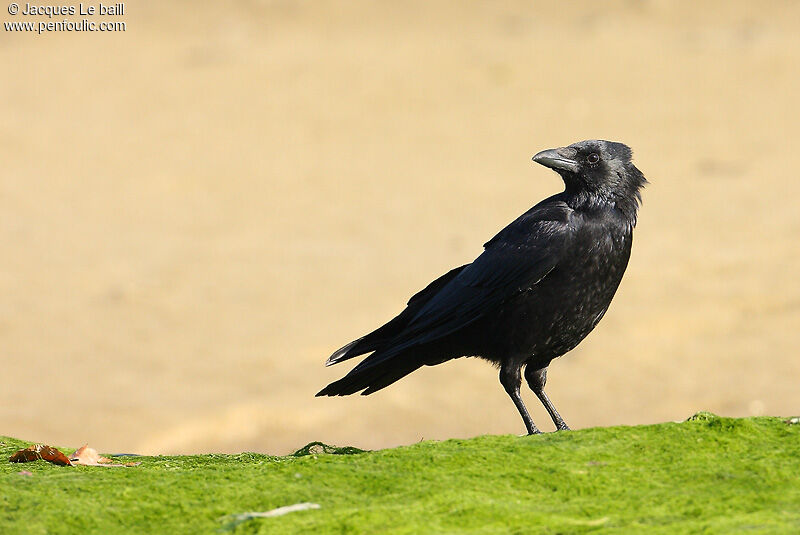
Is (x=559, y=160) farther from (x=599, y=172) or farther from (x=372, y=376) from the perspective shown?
(x=372, y=376)

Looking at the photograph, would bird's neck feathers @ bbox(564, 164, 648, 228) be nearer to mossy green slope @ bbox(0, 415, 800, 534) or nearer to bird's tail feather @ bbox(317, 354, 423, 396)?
bird's tail feather @ bbox(317, 354, 423, 396)

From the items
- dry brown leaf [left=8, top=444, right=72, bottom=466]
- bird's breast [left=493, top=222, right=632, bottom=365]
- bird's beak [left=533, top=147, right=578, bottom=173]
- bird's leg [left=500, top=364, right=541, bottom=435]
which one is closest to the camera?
dry brown leaf [left=8, top=444, right=72, bottom=466]

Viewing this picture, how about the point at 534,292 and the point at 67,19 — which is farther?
the point at 67,19

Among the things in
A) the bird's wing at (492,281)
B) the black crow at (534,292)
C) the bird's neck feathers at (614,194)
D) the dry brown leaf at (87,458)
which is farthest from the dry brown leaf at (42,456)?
the bird's neck feathers at (614,194)

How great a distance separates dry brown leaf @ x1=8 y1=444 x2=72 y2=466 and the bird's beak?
8.49 ft

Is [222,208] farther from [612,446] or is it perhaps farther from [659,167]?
[612,446]

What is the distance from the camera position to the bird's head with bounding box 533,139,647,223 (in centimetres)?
566

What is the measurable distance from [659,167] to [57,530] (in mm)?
15459

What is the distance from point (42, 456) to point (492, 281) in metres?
2.16

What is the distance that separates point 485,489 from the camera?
3.13 meters

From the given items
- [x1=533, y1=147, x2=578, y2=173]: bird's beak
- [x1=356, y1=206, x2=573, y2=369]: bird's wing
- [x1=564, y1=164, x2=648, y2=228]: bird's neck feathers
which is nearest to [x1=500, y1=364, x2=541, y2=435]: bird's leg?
[x1=356, y1=206, x2=573, y2=369]: bird's wing

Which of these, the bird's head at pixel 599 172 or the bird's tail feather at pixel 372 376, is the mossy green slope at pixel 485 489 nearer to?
the bird's tail feather at pixel 372 376

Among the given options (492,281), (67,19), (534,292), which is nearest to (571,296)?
(534,292)

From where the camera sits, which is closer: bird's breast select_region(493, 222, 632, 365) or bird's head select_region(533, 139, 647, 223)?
bird's breast select_region(493, 222, 632, 365)
